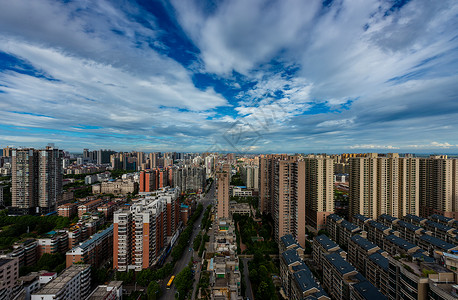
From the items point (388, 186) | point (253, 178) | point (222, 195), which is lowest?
point (253, 178)

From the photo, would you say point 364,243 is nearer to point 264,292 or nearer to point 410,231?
point 410,231

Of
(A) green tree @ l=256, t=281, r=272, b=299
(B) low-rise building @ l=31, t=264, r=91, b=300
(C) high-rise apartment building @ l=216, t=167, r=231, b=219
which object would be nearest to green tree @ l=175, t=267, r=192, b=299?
(A) green tree @ l=256, t=281, r=272, b=299

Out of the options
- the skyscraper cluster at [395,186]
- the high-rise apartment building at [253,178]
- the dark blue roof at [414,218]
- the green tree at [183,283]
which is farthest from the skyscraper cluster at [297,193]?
the high-rise apartment building at [253,178]

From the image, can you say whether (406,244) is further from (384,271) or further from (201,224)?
(201,224)

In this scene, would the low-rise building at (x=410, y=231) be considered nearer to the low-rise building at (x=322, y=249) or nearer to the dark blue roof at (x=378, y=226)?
the dark blue roof at (x=378, y=226)

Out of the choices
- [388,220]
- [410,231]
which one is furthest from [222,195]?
[410,231]

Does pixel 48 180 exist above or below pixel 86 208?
above

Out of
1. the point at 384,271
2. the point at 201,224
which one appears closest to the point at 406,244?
the point at 384,271

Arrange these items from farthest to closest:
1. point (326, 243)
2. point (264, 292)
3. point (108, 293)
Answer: point (326, 243)
point (264, 292)
point (108, 293)
